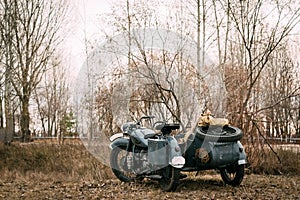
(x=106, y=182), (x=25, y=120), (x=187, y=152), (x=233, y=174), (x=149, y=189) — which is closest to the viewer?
(x=187, y=152)

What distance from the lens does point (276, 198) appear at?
505 centimetres

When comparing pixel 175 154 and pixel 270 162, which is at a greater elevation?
pixel 175 154

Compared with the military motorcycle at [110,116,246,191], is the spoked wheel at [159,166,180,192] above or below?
below

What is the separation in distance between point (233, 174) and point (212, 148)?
2.91 ft

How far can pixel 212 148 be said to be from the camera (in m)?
5.33

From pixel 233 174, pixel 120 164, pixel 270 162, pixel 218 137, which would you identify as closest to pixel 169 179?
pixel 218 137

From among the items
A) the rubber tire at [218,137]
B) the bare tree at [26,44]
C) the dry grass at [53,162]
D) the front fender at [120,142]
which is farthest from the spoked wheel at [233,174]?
the bare tree at [26,44]

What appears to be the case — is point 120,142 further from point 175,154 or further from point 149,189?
point 175,154

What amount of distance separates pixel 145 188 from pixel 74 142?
4.99m

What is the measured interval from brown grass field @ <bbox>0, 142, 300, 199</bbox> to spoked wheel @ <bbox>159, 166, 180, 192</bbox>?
3.2 inches

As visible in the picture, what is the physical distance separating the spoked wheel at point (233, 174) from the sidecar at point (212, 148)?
0.04ft

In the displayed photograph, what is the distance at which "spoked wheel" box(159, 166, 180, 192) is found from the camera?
528cm

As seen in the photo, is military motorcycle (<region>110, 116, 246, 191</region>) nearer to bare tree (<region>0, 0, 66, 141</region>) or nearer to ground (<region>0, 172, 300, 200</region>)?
ground (<region>0, 172, 300, 200</region>)

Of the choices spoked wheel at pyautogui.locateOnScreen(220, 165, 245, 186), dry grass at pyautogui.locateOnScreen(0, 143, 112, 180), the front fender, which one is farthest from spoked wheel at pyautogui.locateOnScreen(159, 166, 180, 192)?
dry grass at pyautogui.locateOnScreen(0, 143, 112, 180)
